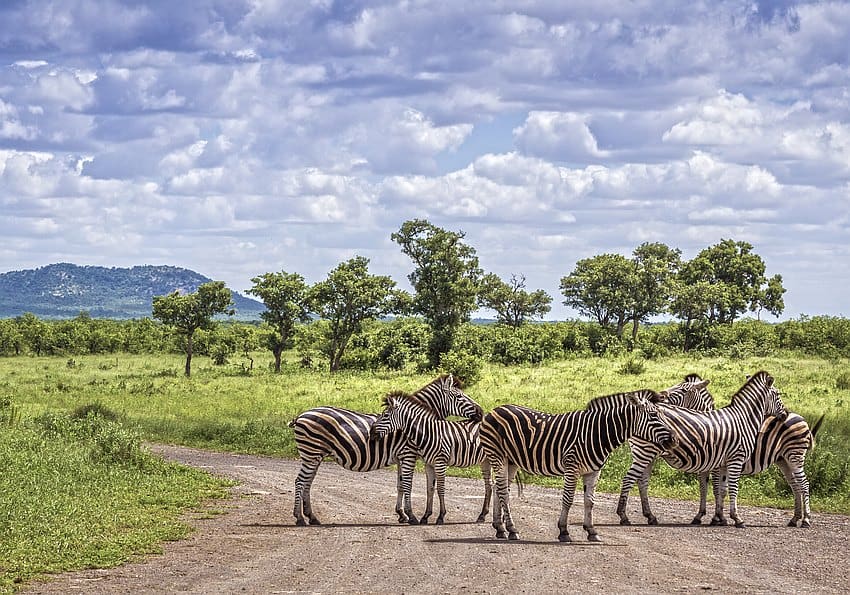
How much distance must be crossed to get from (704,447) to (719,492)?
89 centimetres

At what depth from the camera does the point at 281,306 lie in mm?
61438

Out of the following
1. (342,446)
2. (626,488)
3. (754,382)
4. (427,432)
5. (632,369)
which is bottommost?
(626,488)

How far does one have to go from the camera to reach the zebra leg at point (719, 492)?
53.0 ft

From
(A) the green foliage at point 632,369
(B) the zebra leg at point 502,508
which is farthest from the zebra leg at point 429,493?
(A) the green foliage at point 632,369

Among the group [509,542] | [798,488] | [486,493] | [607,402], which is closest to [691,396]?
[798,488]

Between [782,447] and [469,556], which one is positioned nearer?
[469,556]

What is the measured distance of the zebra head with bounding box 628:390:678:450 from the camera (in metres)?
14.7

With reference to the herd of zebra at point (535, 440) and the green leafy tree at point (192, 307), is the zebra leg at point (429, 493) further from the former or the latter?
the green leafy tree at point (192, 307)

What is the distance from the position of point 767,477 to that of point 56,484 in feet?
43.7

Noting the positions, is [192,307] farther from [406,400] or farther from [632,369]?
[406,400]

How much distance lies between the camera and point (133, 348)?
79.8 metres

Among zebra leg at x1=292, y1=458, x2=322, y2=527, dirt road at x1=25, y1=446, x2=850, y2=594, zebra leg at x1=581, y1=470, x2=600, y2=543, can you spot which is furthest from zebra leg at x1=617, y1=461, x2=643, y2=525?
zebra leg at x1=292, y1=458, x2=322, y2=527

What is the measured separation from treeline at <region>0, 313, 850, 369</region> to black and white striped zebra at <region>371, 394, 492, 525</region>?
31.5m

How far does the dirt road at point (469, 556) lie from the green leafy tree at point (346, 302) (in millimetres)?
41904
